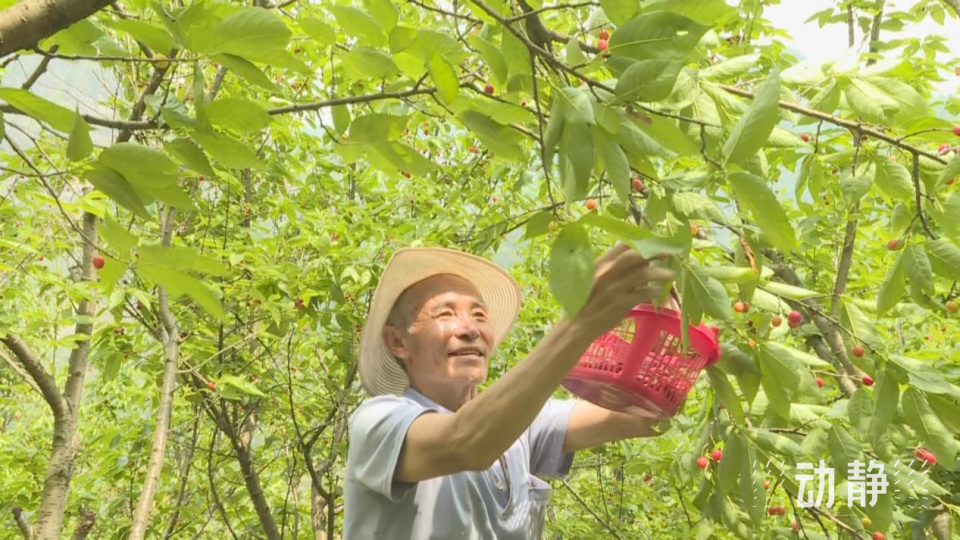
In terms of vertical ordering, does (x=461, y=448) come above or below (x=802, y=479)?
above

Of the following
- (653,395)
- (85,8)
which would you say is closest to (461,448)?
(653,395)

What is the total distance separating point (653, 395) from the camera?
1.54 meters

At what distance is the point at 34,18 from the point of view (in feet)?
2.77

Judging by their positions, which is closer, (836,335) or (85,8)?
(85,8)

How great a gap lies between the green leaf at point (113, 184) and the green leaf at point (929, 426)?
1431 millimetres

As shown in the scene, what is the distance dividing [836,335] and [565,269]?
88.7 inches

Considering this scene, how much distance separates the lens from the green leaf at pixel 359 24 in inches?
38.5

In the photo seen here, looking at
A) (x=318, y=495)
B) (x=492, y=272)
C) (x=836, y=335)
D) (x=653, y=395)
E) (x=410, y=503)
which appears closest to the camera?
(x=653, y=395)

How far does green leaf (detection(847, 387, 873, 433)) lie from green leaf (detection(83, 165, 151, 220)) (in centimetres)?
148

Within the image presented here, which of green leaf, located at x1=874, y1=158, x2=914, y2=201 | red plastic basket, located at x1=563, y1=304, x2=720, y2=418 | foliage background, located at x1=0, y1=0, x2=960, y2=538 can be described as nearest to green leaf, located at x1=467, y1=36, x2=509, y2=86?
foliage background, located at x1=0, y1=0, x2=960, y2=538

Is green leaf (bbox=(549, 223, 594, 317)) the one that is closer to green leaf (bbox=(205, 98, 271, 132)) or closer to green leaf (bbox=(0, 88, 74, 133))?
green leaf (bbox=(205, 98, 271, 132))

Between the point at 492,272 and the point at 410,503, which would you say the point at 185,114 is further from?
the point at 492,272

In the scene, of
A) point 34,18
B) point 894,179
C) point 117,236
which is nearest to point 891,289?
point 894,179

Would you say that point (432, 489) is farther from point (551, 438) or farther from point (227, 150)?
point (227, 150)
